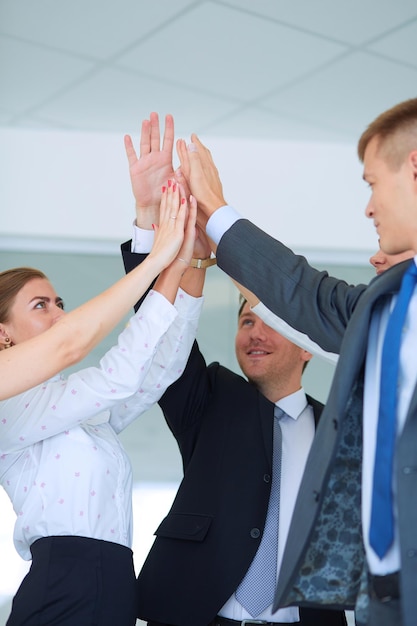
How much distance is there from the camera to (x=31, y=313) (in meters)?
2.43

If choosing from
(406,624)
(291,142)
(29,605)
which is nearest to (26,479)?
(29,605)

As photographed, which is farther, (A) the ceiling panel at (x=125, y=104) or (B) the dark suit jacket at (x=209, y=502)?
(A) the ceiling panel at (x=125, y=104)

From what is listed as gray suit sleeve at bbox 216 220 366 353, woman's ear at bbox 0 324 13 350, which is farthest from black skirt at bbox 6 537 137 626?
gray suit sleeve at bbox 216 220 366 353

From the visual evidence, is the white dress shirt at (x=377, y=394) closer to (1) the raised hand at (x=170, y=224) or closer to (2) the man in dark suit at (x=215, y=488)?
(1) the raised hand at (x=170, y=224)

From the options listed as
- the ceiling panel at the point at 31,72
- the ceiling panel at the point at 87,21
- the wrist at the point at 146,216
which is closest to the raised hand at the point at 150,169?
the wrist at the point at 146,216

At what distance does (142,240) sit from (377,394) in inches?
38.7

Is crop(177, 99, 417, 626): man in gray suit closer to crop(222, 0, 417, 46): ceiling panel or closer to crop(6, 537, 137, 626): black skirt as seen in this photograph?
crop(6, 537, 137, 626): black skirt

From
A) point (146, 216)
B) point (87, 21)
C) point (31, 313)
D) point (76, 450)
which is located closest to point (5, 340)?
point (31, 313)

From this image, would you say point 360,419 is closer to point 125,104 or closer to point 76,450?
point 76,450

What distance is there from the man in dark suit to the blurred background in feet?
5.13

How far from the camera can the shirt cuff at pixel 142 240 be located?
251 centimetres

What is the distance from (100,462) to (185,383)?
1.70 ft

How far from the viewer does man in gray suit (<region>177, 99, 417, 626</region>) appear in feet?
5.26

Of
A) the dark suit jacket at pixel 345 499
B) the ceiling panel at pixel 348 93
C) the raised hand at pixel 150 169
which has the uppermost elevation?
the ceiling panel at pixel 348 93
